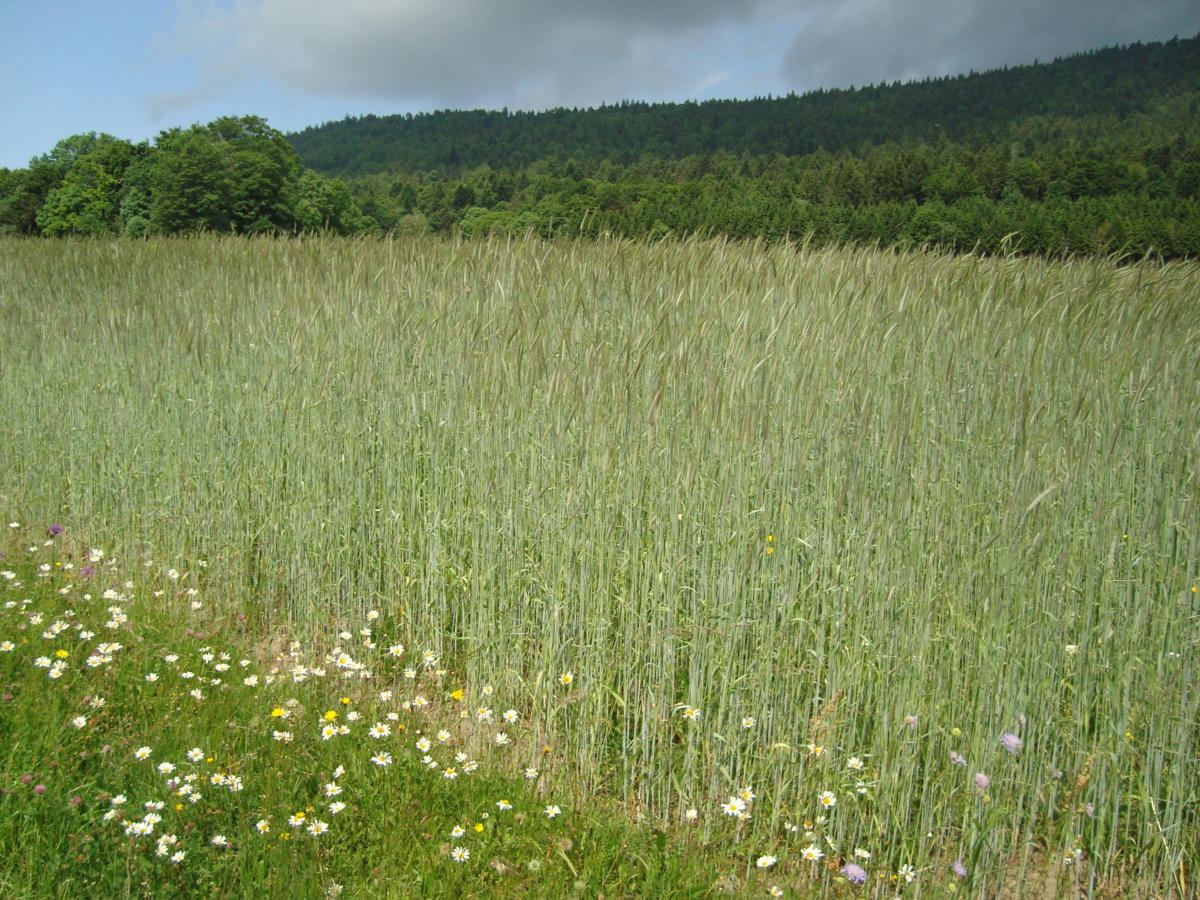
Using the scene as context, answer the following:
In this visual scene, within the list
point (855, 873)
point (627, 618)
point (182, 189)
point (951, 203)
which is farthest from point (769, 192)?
point (855, 873)

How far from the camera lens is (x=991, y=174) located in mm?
17266

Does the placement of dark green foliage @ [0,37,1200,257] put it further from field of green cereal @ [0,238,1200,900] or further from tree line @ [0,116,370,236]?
field of green cereal @ [0,238,1200,900]

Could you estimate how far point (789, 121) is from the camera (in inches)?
2803

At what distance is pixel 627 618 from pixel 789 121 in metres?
77.1

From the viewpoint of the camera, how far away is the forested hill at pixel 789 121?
51.6 m

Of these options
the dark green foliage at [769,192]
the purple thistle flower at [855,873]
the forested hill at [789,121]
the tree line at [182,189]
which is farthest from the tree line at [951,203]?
the forested hill at [789,121]

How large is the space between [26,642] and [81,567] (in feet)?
2.94

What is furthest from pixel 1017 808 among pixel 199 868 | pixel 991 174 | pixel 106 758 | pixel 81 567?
pixel 991 174

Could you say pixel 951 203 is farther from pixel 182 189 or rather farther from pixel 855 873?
pixel 855 873

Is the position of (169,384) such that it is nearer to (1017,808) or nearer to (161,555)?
(161,555)

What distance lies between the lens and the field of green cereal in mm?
1814

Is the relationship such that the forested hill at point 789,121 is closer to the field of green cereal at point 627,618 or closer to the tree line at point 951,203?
the tree line at point 951,203

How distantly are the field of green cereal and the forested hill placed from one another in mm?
33833

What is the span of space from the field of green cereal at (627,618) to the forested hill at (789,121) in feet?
111
